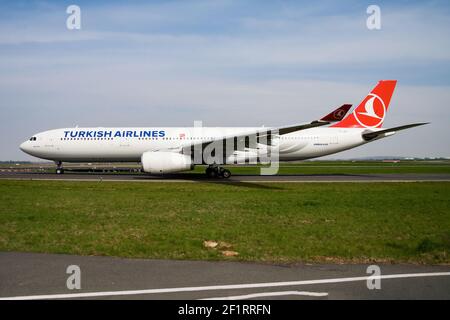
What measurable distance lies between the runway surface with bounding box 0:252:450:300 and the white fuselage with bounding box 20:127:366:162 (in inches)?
891

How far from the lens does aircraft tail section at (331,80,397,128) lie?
30.3 meters

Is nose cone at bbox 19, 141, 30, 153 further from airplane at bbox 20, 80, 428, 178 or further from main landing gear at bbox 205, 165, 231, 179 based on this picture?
main landing gear at bbox 205, 165, 231, 179

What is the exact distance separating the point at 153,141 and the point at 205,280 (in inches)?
955

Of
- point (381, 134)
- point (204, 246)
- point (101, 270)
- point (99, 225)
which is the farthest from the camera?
point (381, 134)

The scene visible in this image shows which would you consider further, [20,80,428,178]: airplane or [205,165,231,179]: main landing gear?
[20,80,428,178]: airplane

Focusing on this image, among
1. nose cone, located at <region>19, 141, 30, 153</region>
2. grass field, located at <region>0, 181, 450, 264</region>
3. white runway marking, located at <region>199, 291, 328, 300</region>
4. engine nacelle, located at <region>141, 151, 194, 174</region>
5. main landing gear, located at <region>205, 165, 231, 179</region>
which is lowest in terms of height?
white runway marking, located at <region>199, 291, 328, 300</region>

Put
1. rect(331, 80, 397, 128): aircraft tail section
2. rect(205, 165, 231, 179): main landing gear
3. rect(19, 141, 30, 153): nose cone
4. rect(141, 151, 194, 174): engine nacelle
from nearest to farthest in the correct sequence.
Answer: rect(141, 151, 194, 174): engine nacelle, rect(205, 165, 231, 179): main landing gear, rect(331, 80, 397, 128): aircraft tail section, rect(19, 141, 30, 153): nose cone

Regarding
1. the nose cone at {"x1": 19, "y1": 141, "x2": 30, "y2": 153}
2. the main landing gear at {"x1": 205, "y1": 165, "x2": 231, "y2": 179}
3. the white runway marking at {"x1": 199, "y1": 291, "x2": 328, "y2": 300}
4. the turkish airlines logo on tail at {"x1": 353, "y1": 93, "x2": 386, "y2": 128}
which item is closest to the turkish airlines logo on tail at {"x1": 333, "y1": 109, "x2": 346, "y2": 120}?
the main landing gear at {"x1": 205, "y1": 165, "x2": 231, "y2": 179}

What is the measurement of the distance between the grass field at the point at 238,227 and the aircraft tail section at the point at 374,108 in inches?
631

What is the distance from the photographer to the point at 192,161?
25.7 m

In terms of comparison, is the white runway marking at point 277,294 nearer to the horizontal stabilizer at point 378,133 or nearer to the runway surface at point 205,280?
the runway surface at point 205,280
